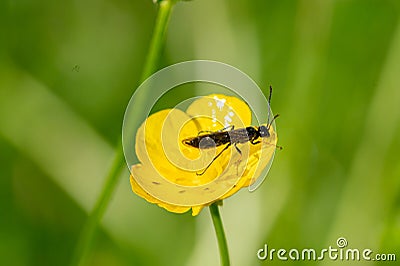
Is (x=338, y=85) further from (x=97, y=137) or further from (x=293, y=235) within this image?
(x=97, y=137)

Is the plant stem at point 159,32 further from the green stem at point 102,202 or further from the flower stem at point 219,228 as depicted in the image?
the flower stem at point 219,228

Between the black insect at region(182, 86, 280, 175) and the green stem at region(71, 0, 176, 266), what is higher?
the black insect at region(182, 86, 280, 175)

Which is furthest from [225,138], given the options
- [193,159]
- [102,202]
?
[102,202]

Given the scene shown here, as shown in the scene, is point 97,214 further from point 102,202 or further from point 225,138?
point 225,138

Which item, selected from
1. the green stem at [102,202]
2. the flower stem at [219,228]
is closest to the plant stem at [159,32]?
the green stem at [102,202]

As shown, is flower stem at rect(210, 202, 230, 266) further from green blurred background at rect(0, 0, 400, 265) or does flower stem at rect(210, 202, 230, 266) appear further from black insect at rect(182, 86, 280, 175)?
green blurred background at rect(0, 0, 400, 265)

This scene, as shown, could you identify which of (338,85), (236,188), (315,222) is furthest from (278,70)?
(236,188)

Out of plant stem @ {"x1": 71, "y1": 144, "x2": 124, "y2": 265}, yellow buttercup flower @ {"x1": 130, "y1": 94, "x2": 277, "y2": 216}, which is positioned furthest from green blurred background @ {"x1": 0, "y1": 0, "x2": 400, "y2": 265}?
yellow buttercup flower @ {"x1": 130, "y1": 94, "x2": 277, "y2": 216}
